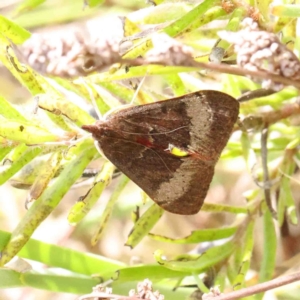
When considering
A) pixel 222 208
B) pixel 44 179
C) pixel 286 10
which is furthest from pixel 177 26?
pixel 222 208

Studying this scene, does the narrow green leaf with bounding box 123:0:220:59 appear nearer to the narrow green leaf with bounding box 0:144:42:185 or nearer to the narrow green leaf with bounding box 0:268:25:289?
the narrow green leaf with bounding box 0:144:42:185

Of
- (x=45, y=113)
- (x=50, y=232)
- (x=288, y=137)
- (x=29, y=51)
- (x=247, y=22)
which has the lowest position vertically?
(x=50, y=232)

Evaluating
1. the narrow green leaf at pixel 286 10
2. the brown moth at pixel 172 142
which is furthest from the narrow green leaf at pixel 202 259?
the narrow green leaf at pixel 286 10

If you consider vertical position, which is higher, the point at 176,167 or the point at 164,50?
the point at 164,50

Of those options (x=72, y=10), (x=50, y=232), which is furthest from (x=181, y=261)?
(x=72, y=10)

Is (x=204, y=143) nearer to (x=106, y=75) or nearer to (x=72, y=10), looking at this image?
(x=106, y=75)

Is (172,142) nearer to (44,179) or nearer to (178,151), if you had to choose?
(178,151)

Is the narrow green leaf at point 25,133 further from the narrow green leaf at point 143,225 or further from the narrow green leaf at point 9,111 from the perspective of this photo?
the narrow green leaf at point 143,225
